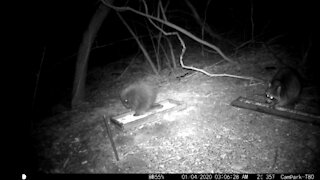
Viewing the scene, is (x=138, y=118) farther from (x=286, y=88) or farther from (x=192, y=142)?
(x=286, y=88)

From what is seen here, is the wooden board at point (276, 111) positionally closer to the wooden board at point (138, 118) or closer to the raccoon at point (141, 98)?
the wooden board at point (138, 118)

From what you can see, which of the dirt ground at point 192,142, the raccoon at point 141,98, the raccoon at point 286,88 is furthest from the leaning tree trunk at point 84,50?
the raccoon at point 286,88

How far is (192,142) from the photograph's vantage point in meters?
5.26

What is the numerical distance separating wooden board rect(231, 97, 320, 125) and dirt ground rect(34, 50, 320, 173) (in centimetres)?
11

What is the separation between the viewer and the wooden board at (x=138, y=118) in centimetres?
599

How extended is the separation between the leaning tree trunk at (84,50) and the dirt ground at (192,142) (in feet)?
3.27

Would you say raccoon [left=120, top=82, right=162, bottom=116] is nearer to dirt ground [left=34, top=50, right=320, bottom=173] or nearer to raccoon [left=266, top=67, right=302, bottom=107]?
dirt ground [left=34, top=50, right=320, bottom=173]

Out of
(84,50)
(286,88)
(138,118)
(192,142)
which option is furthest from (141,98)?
(286,88)

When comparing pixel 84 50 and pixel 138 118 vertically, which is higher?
pixel 84 50

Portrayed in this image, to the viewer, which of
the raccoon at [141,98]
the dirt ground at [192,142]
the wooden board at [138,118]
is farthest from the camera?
the raccoon at [141,98]

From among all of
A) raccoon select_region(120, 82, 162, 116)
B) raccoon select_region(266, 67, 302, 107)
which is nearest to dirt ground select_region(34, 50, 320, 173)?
raccoon select_region(120, 82, 162, 116)

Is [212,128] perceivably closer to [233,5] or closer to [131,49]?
[131,49]

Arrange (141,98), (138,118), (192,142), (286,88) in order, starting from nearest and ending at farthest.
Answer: (192,142) < (286,88) < (138,118) < (141,98)

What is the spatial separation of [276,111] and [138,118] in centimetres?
332
